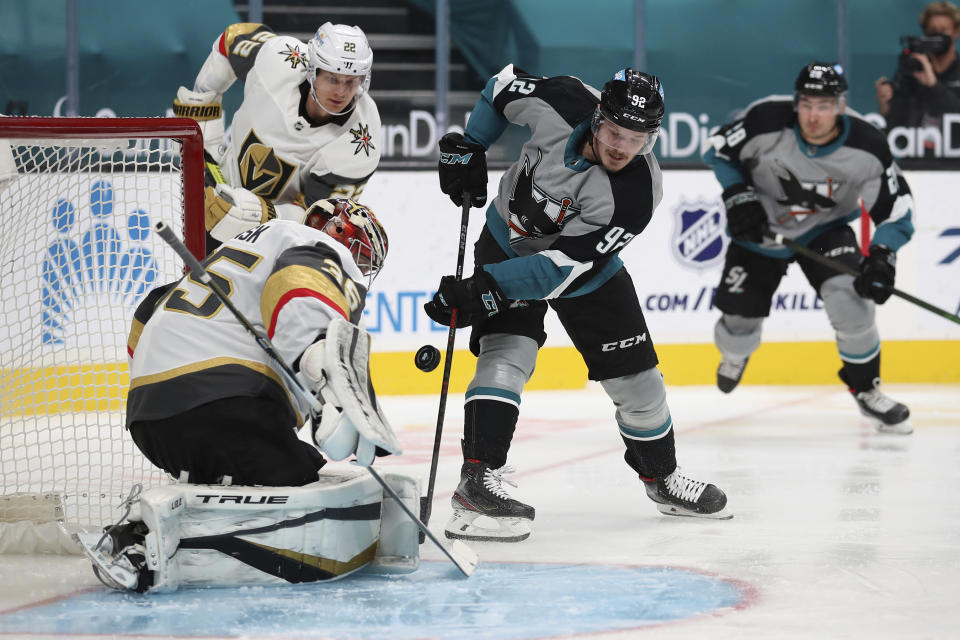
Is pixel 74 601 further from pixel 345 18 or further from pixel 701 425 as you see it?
pixel 345 18

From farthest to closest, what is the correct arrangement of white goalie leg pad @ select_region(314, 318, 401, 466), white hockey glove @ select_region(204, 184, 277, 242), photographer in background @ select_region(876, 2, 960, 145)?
photographer in background @ select_region(876, 2, 960, 145) < white hockey glove @ select_region(204, 184, 277, 242) < white goalie leg pad @ select_region(314, 318, 401, 466)

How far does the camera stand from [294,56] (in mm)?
3924

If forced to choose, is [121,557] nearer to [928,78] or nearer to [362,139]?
[362,139]

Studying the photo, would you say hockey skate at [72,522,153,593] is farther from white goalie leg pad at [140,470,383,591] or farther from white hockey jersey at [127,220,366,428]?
white hockey jersey at [127,220,366,428]

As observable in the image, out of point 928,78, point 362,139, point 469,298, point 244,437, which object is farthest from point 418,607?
point 928,78

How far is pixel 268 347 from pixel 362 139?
1.76 m

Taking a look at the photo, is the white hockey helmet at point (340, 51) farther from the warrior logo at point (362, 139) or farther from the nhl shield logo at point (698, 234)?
the nhl shield logo at point (698, 234)

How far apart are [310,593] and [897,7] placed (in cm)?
566

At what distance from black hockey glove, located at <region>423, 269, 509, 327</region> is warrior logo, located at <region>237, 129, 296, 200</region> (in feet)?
3.99

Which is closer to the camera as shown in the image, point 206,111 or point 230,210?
point 230,210

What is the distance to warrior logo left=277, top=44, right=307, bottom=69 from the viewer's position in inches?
154

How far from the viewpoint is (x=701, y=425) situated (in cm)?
489

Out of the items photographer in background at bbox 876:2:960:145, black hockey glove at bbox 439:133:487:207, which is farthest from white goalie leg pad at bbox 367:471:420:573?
photographer in background at bbox 876:2:960:145

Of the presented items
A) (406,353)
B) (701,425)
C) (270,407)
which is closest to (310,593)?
(270,407)
